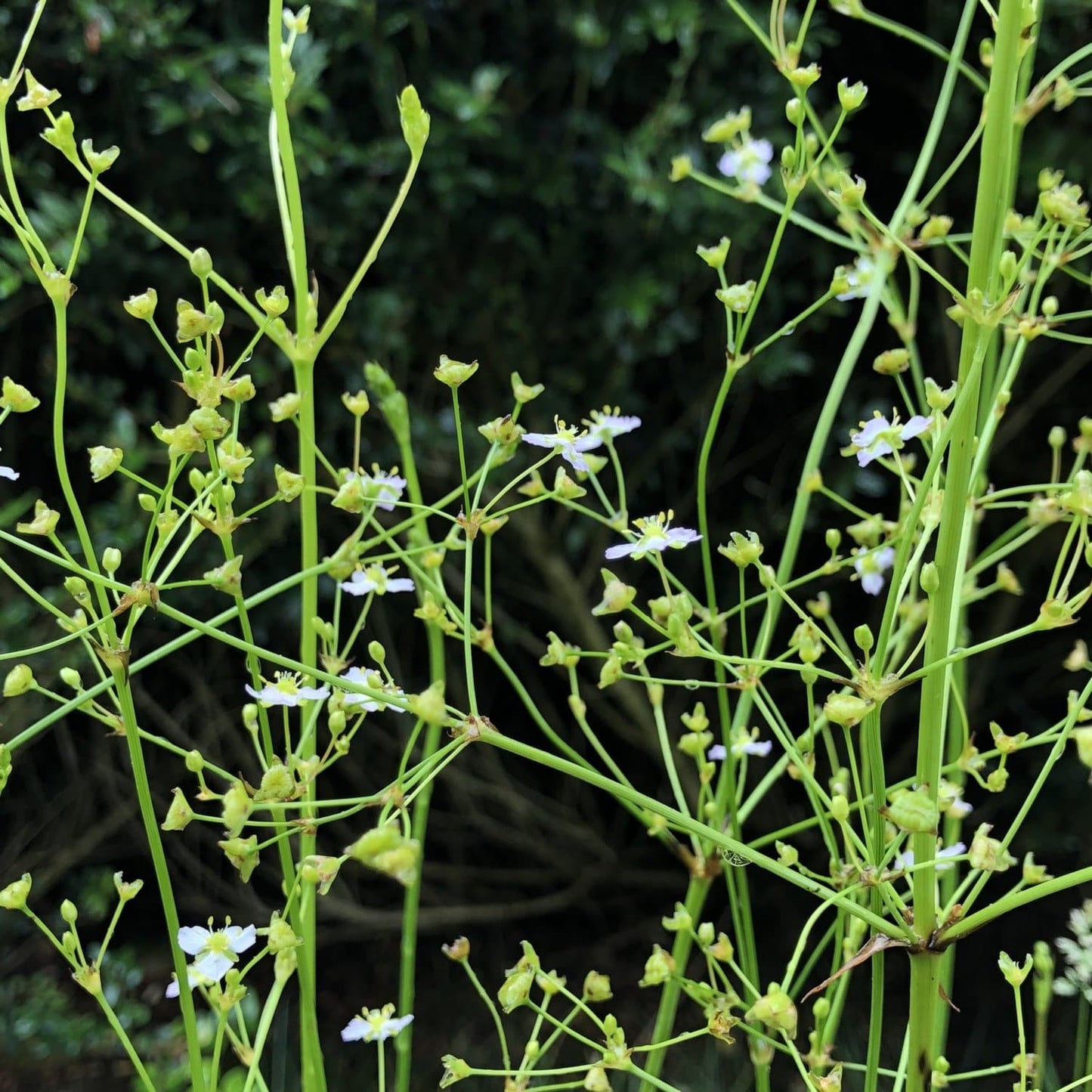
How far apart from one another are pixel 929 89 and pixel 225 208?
2.95ft

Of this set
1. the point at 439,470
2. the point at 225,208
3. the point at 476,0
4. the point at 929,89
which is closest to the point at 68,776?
the point at 439,470

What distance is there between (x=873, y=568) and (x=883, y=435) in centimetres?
23

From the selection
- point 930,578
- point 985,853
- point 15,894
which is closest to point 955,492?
point 930,578

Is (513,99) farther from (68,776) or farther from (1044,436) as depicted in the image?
(68,776)

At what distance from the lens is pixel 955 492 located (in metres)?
0.44

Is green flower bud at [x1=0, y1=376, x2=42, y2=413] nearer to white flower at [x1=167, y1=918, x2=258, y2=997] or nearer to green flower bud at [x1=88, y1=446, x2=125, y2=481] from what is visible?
green flower bud at [x1=88, y1=446, x2=125, y2=481]

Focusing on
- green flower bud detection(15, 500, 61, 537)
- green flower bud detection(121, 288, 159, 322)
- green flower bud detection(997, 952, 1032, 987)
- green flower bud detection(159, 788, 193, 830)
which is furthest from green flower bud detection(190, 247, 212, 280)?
green flower bud detection(997, 952, 1032, 987)

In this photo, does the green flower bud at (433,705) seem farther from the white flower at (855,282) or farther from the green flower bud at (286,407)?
the white flower at (855,282)

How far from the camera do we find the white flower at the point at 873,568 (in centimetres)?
67

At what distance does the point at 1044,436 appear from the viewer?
1532 mm

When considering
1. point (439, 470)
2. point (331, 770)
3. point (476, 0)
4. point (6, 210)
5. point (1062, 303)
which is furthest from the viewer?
point (331, 770)

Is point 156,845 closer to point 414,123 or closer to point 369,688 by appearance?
point 369,688

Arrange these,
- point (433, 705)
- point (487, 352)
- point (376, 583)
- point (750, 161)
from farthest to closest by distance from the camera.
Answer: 1. point (487, 352)
2. point (750, 161)
3. point (376, 583)
4. point (433, 705)

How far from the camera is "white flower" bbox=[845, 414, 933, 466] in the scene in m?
0.51
